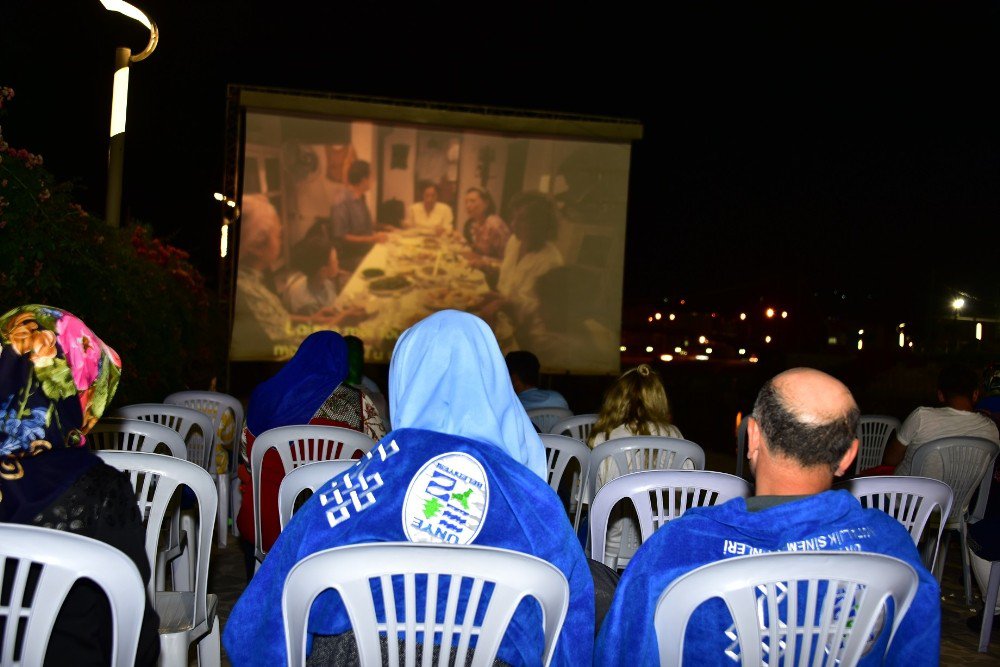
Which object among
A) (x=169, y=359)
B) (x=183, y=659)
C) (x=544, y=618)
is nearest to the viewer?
(x=544, y=618)

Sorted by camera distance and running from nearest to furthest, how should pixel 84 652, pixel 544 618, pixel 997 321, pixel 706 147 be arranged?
pixel 544 618
pixel 84 652
pixel 706 147
pixel 997 321

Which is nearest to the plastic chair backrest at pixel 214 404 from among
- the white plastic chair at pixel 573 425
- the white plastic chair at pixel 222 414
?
the white plastic chair at pixel 222 414

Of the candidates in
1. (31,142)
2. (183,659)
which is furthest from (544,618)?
(31,142)

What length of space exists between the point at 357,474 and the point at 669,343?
3737 cm

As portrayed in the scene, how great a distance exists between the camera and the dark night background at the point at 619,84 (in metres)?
10.8

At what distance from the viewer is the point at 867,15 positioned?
388 inches

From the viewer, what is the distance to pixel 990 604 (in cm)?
354

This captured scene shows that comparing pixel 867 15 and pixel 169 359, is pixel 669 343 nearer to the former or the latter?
pixel 867 15

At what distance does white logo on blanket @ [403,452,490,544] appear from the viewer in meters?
1.59

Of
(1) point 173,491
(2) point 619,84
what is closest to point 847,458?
(1) point 173,491

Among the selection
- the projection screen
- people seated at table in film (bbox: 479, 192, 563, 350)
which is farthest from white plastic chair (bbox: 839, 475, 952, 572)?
people seated at table in film (bbox: 479, 192, 563, 350)

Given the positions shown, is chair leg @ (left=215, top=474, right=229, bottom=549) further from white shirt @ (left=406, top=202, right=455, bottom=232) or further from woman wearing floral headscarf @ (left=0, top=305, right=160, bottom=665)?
white shirt @ (left=406, top=202, right=455, bottom=232)

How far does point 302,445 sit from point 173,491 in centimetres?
107

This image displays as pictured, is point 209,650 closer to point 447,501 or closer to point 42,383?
point 42,383
